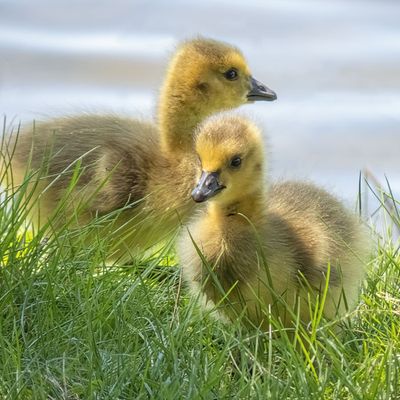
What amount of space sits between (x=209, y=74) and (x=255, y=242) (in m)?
0.73

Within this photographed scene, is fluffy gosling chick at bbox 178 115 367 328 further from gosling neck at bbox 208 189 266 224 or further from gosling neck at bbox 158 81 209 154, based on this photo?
gosling neck at bbox 158 81 209 154

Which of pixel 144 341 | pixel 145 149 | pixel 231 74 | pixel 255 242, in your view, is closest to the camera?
pixel 144 341

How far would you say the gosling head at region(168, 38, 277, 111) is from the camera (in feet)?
10.6

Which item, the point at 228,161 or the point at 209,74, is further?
the point at 209,74

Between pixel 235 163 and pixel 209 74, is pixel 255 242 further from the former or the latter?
pixel 209 74

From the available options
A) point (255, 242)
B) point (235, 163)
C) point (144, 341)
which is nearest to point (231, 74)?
point (235, 163)

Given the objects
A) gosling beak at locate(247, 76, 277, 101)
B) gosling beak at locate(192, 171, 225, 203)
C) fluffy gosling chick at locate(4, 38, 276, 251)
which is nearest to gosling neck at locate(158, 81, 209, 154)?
fluffy gosling chick at locate(4, 38, 276, 251)

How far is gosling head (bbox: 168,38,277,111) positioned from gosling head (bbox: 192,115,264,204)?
494 millimetres

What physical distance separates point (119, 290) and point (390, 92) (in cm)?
221

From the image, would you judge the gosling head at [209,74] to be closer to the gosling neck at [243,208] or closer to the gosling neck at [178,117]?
the gosling neck at [178,117]

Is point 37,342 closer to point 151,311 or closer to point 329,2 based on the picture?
point 151,311

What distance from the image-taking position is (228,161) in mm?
2701

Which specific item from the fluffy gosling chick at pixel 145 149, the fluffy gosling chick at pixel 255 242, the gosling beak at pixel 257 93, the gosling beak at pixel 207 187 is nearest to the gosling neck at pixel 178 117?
the fluffy gosling chick at pixel 145 149

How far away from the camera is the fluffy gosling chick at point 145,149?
9.97ft
